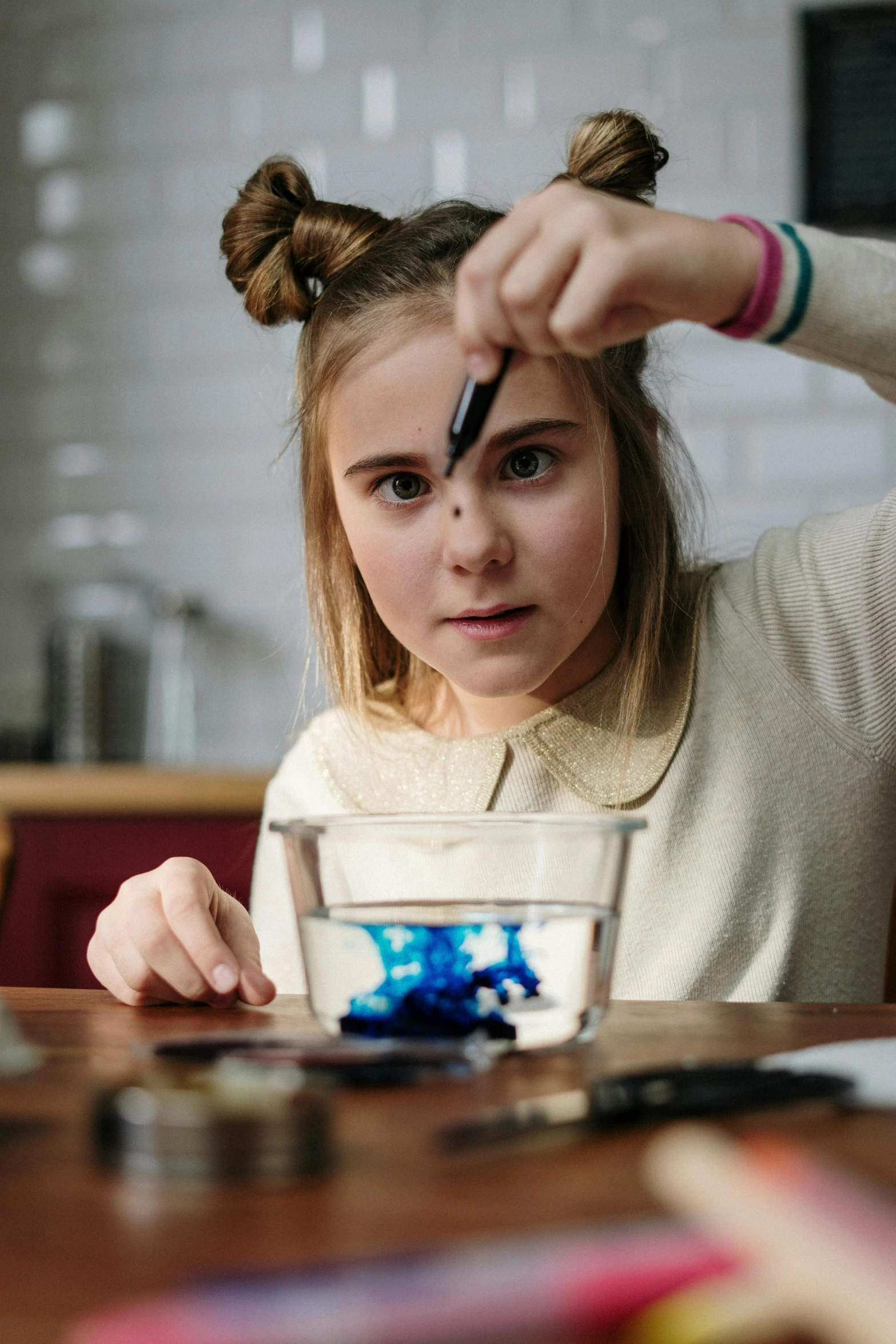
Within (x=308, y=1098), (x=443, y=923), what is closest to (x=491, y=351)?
(x=443, y=923)

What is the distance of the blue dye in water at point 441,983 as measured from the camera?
47 cm

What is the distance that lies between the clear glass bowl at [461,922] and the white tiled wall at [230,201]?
179cm

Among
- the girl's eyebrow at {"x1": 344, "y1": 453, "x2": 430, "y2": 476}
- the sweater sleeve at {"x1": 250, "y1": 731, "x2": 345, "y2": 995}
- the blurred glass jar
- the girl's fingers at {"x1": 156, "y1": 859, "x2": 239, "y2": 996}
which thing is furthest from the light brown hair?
the blurred glass jar

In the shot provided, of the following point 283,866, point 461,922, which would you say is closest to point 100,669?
point 283,866

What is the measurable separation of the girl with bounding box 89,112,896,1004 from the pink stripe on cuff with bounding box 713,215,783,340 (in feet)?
0.80

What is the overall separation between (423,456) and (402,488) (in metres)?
0.05

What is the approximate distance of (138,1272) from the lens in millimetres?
261

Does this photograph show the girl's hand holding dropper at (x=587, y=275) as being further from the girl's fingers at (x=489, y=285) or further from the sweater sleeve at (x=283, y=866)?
the sweater sleeve at (x=283, y=866)

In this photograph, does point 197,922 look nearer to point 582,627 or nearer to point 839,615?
point 582,627

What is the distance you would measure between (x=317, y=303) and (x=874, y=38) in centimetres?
154

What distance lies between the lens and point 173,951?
2.13 ft

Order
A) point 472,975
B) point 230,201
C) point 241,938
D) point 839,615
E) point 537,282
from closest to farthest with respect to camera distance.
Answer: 1. point 472,975
2. point 537,282
3. point 241,938
4. point 839,615
5. point 230,201

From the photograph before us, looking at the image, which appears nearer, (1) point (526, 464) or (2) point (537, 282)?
(2) point (537, 282)

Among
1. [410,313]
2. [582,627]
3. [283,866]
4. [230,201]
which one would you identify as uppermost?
[230,201]
